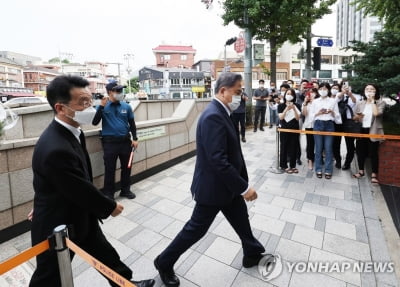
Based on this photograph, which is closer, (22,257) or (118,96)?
(22,257)

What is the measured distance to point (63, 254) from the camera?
5.11 ft

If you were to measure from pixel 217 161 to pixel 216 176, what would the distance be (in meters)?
0.23

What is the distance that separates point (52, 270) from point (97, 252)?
1.04ft

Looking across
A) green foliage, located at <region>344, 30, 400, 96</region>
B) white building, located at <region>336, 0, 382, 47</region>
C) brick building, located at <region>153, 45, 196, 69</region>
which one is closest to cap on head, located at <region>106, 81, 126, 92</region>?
green foliage, located at <region>344, 30, 400, 96</region>

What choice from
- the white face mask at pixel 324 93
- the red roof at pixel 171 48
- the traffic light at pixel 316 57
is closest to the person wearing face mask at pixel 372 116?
the white face mask at pixel 324 93

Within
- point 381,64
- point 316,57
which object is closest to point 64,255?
point 381,64

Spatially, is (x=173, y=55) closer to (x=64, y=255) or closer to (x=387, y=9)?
(x=387, y=9)

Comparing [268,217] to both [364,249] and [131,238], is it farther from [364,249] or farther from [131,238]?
[131,238]

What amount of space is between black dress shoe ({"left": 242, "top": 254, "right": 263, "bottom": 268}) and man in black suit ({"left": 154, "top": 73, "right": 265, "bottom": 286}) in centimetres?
40

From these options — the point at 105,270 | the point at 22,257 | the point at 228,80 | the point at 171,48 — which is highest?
the point at 171,48

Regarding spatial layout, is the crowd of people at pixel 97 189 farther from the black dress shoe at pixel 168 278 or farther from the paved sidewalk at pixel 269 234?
the paved sidewalk at pixel 269 234

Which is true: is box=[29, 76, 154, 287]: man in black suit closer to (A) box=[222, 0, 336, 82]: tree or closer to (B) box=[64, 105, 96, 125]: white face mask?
(B) box=[64, 105, 96, 125]: white face mask

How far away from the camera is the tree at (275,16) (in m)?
10.4

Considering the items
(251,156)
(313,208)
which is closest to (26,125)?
(313,208)
